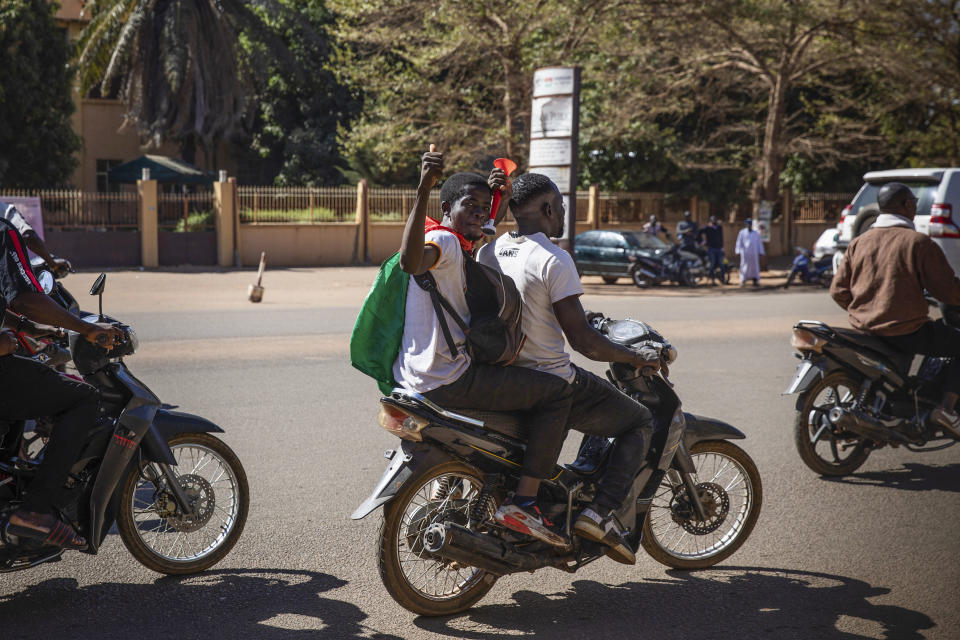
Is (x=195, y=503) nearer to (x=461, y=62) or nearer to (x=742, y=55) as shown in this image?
(x=461, y=62)

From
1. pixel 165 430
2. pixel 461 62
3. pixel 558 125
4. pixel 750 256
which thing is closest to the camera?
pixel 165 430

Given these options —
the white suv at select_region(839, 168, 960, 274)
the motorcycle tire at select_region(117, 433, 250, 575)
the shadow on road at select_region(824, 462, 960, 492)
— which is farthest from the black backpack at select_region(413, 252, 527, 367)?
the white suv at select_region(839, 168, 960, 274)

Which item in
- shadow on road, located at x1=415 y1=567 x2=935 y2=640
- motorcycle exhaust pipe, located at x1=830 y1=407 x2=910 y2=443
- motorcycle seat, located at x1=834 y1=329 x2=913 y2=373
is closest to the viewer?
shadow on road, located at x1=415 y1=567 x2=935 y2=640

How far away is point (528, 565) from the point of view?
3.77m

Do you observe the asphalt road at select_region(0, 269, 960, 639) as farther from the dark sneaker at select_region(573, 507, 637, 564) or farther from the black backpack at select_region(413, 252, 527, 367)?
the black backpack at select_region(413, 252, 527, 367)

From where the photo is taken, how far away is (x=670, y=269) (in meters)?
22.1

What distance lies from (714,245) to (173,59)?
17.1 meters

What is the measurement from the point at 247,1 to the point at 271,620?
30.1 meters

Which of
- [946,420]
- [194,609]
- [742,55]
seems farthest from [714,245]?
[194,609]

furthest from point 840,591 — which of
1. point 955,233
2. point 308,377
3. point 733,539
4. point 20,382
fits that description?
point 955,233

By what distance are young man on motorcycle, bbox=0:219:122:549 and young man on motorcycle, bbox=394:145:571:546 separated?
1.25m

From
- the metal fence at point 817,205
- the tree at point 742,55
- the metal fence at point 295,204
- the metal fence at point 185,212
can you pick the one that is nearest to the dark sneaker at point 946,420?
the tree at point 742,55

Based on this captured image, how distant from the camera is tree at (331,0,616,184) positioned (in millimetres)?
22469

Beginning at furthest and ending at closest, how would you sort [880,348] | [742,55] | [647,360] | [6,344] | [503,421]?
[742,55], [880,348], [647,360], [503,421], [6,344]
